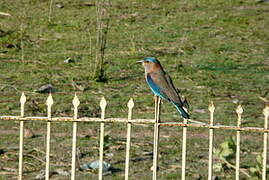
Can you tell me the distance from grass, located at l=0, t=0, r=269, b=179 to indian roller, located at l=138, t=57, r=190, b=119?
1263 millimetres

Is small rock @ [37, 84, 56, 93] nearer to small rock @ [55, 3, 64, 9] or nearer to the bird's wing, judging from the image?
the bird's wing

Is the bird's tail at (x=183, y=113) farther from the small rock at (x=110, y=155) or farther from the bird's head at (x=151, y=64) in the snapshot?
the small rock at (x=110, y=155)

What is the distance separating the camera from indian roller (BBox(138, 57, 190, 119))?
22.4ft

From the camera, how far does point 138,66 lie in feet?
43.9

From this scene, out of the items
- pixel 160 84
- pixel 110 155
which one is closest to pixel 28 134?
pixel 110 155

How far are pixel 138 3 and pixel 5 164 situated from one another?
10.7 meters

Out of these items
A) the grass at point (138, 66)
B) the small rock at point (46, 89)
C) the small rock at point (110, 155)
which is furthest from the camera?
the small rock at point (46, 89)

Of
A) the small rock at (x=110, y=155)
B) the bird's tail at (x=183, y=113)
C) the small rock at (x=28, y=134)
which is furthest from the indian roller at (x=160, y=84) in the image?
the small rock at (x=28, y=134)

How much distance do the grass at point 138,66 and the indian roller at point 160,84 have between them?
1263mm

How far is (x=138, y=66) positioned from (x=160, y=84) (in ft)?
20.5

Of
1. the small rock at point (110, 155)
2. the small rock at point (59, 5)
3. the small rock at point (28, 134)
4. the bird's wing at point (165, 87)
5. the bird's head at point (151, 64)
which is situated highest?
the small rock at point (59, 5)

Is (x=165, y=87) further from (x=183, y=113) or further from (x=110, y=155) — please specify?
(x=110, y=155)

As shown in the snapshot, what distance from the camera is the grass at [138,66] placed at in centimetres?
913

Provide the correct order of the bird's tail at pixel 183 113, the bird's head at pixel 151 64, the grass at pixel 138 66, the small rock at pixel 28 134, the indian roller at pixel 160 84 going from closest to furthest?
the bird's tail at pixel 183 113
the indian roller at pixel 160 84
the bird's head at pixel 151 64
the grass at pixel 138 66
the small rock at pixel 28 134
